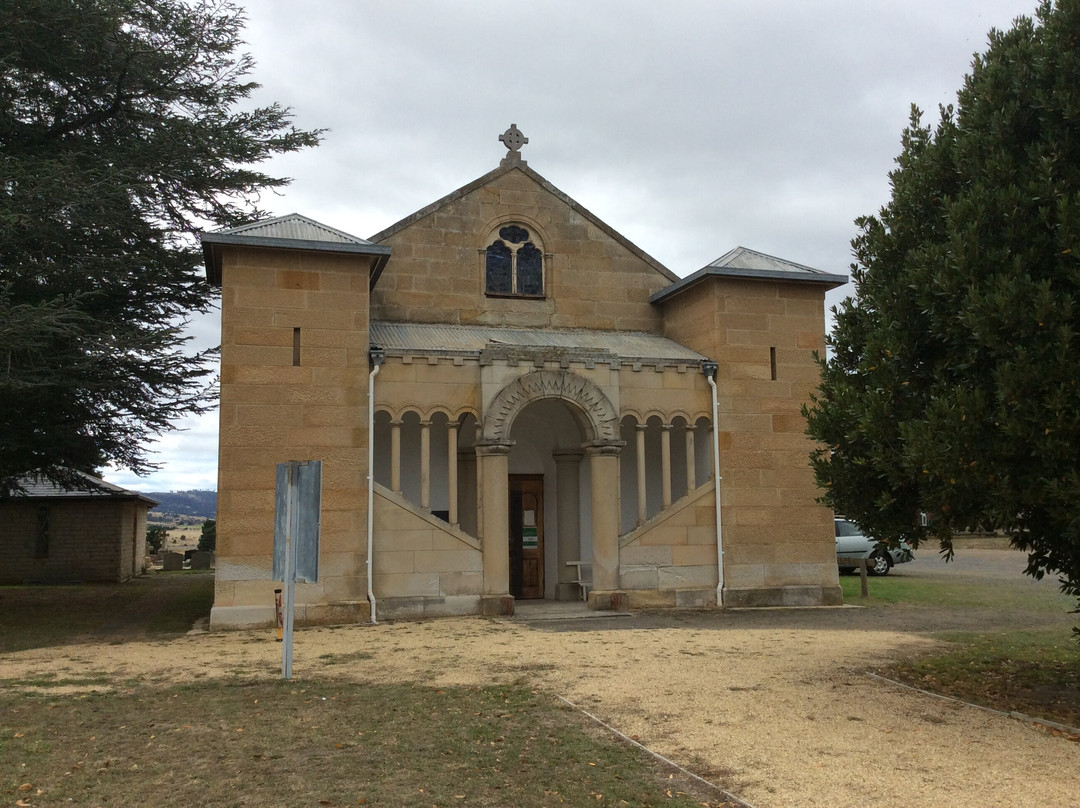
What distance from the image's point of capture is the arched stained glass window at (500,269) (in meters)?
17.9

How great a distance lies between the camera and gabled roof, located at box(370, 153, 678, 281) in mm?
17234

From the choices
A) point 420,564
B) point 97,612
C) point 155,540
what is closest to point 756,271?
point 420,564

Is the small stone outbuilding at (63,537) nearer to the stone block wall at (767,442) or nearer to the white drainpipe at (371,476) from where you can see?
the white drainpipe at (371,476)

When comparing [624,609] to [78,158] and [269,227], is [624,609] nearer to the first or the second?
[269,227]

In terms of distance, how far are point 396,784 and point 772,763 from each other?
261 centimetres

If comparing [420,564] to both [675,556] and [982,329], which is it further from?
[982,329]

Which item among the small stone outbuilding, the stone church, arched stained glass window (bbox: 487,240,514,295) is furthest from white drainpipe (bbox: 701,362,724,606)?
the small stone outbuilding

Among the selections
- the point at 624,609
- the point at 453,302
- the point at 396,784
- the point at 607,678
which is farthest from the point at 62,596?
the point at 396,784

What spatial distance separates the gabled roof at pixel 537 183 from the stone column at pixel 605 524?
186 inches

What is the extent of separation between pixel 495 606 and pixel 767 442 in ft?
19.2

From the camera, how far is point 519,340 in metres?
16.7

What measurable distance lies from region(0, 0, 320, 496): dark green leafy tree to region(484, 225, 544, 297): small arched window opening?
5.15 metres

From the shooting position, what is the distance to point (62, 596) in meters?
20.7

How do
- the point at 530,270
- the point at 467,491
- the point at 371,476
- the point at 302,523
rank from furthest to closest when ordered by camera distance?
the point at 530,270 < the point at 467,491 < the point at 371,476 < the point at 302,523
